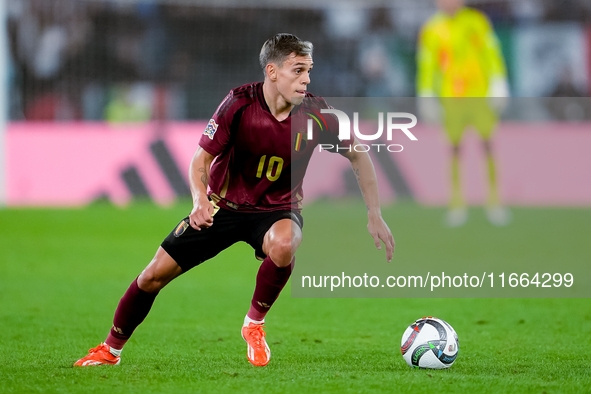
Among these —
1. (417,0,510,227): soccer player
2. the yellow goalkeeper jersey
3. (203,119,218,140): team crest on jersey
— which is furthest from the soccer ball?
the yellow goalkeeper jersey

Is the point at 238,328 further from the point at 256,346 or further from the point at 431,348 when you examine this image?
the point at 431,348

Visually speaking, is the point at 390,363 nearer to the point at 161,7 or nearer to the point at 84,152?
the point at 84,152

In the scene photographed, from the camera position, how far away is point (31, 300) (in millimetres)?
6590

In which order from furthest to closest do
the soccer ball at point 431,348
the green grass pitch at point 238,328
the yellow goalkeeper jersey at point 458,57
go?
the yellow goalkeeper jersey at point 458,57
the soccer ball at point 431,348
the green grass pitch at point 238,328

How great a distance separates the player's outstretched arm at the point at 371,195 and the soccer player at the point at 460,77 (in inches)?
281

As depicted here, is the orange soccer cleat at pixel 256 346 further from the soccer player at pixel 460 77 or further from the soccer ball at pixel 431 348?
the soccer player at pixel 460 77

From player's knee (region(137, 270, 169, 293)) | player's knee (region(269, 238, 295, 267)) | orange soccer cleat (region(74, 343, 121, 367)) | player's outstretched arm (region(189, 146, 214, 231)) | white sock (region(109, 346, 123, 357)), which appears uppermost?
player's outstretched arm (region(189, 146, 214, 231))

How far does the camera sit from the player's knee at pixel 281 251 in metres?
4.20

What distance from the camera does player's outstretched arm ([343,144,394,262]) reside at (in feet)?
13.8

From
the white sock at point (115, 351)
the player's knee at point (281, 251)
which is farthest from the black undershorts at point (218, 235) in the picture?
the white sock at point (115, 351)

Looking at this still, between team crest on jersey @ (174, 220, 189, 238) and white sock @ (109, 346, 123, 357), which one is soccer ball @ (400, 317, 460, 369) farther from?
white sock @ (109, 346, 123, 357)

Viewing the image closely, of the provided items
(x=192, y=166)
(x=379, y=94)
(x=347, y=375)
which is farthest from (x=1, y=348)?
(x=379, y=94)

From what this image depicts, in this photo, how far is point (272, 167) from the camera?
174 inches

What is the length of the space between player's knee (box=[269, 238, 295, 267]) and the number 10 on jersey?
419 millimetres
